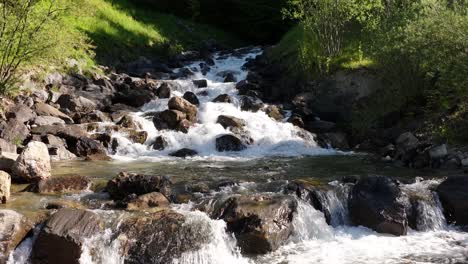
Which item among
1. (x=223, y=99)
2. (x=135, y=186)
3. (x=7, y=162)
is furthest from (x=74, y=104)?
(x=135, y=186)

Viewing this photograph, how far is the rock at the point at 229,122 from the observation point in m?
24.6

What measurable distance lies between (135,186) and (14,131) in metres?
7.90

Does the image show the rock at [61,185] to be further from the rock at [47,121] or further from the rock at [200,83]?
the rock at [200,83]

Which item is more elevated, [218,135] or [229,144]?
[218,135]

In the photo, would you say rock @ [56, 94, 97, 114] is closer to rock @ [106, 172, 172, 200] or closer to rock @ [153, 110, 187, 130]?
rock @ [153, 110, 187, 130]

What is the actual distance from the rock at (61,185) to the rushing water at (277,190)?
0.45m

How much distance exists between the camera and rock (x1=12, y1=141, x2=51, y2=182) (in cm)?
1415

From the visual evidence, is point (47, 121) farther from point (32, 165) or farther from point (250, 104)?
point (250, 104)

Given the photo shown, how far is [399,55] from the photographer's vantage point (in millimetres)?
23422

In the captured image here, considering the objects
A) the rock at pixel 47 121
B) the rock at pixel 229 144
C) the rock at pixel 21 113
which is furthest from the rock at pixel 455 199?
the rock at pixel 21 113

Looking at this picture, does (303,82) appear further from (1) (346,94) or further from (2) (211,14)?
(2) (211,14)

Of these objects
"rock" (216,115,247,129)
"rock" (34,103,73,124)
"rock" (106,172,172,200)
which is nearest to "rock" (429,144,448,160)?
"rock" (216,115,247,129)

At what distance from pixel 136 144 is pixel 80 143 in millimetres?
2770

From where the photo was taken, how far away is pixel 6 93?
2128 centimetres
